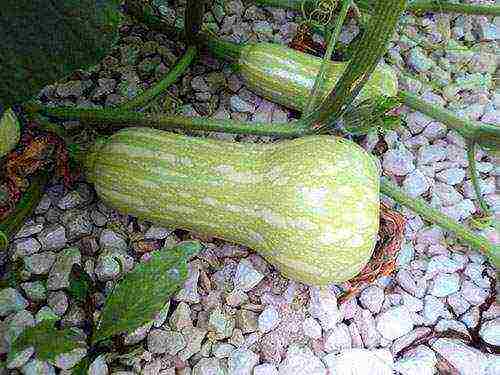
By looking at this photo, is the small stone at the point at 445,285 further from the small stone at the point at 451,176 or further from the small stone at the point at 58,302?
the small stone at the point at 58,302

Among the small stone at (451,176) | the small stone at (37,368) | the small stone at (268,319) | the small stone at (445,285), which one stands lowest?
the small stone at (37,368)

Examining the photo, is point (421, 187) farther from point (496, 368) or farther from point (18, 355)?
point (18, 355)

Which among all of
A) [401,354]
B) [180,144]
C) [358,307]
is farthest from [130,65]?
[401,354]

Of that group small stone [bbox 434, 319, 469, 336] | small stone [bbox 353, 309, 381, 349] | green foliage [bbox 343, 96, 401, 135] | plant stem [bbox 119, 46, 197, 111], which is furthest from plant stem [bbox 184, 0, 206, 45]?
small stone [bbox 434, 319, 469, 336]

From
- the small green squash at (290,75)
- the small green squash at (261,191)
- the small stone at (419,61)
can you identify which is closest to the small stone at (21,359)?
the small green squash at (261,191)

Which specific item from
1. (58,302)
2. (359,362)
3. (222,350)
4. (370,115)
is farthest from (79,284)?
(370,115)

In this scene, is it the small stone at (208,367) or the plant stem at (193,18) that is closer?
the small stone at (208,367)
